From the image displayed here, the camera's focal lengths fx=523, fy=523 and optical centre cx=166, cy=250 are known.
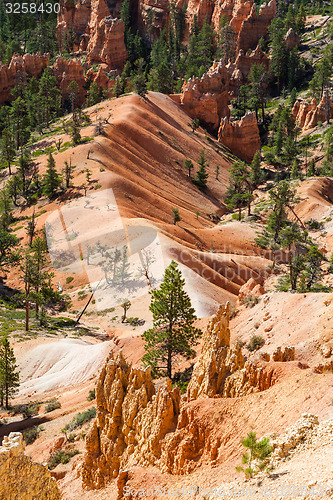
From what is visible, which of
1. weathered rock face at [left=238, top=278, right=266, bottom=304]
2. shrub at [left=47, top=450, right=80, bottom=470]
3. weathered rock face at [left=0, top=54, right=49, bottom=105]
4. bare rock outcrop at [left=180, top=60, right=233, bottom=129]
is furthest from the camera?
weathered rock face at [left=0, top=54, right=49, bottom=105]

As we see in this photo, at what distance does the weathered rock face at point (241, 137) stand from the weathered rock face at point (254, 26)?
103ft

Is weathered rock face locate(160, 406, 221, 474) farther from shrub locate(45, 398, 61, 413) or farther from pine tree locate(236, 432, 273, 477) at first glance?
shrub locate(45, 398, 61, 413)

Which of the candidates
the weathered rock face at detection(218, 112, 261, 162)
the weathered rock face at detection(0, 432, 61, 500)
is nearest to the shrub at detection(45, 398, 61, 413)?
the weathered rock face at detection(0, 432, 61, 500)

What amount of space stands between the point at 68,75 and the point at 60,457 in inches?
4133

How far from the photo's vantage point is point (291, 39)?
120750 mm

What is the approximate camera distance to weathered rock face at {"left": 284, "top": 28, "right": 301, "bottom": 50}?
395 ft

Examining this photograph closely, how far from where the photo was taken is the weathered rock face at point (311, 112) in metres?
101

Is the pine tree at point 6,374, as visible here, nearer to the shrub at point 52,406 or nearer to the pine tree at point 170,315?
the shrub at point 52,406

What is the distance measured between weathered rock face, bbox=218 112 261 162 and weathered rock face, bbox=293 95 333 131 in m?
9.56

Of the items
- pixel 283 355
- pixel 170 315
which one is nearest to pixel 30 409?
pixel 170 315

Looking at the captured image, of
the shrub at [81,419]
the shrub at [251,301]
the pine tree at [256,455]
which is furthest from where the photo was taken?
the shrub at [251,301]

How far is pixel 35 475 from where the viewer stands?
1633 cm

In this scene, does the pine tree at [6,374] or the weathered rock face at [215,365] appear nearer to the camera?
the weathered rock face at [215,365]

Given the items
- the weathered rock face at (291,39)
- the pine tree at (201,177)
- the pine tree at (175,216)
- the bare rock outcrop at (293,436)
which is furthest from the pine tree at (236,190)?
the bare rock outcrop at (293,436)
